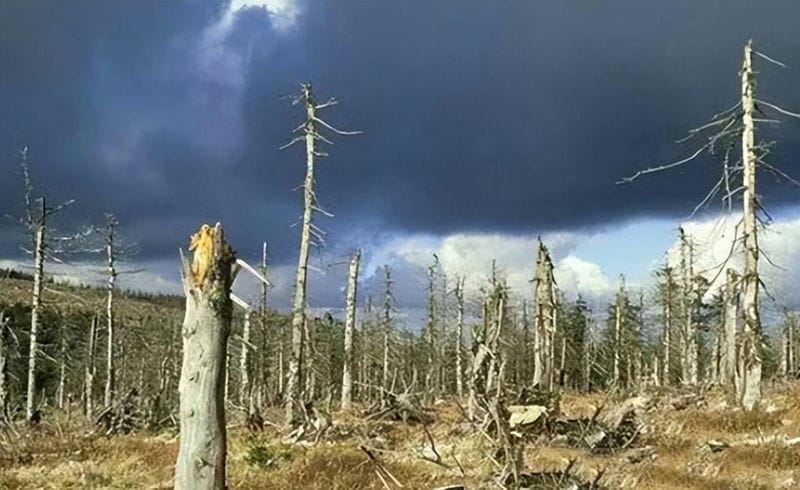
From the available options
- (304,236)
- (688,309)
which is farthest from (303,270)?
(688,309)

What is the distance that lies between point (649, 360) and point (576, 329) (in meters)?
13.9

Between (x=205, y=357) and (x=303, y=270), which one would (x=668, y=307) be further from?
(x=205, y=357)

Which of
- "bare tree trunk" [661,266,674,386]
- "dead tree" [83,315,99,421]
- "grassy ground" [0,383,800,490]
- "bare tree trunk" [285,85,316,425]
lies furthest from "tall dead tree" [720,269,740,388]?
"dead tree" [83,315,99,421]

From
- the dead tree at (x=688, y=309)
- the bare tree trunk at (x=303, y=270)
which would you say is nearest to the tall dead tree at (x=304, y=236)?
the bare tree trunk at (x=303, y=270)

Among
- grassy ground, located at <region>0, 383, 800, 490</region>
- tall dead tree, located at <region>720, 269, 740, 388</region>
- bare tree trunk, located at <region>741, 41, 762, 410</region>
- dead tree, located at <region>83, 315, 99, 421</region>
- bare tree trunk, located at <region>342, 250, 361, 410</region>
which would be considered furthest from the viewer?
dead tree, located at <region>83, 315, 99, 421</region>

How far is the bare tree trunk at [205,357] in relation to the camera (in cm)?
839

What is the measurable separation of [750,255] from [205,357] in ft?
52.2

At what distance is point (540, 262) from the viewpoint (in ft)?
105

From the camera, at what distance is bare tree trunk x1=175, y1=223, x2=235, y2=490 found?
8391 millimetres

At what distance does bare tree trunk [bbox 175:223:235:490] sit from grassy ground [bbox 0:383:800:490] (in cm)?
455

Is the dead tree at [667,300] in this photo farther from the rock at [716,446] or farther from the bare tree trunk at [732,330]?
the rock at [716,446]

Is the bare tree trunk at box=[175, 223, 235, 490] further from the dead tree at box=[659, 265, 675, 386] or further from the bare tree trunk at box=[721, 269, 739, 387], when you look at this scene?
the dead tree at box=[659, 265, 675, 386]

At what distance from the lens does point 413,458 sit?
55.9 ft

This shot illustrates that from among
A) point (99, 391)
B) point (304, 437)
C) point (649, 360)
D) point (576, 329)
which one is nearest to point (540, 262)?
point (304, 437)
